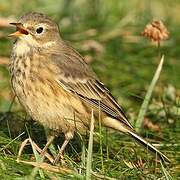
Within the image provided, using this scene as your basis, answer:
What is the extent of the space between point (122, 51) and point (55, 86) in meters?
3.46

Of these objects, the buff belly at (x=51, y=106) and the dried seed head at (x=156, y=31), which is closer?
the buff belly at (x=51, y=106)

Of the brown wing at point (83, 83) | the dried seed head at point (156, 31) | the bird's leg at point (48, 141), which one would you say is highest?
the dried seed head at point (156, 31)

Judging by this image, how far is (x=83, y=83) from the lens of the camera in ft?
24.5

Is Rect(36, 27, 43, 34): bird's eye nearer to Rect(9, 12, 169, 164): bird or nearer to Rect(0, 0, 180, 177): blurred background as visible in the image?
Rect(9, 12, 169, 164): bird

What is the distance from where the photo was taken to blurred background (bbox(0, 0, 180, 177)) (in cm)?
816

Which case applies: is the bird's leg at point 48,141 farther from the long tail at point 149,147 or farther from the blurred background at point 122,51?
the long tail at point 149,147

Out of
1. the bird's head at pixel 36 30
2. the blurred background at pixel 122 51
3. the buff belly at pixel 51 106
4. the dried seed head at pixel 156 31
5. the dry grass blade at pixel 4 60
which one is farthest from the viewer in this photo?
the dry grass blade at pixel 4 60

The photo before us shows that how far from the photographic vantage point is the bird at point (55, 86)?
277 inches

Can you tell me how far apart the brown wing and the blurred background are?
0.43 m

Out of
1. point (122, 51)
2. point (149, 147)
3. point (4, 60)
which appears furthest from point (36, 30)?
point (122, 51)

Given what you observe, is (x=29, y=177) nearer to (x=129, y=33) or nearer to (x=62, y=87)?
(x=62, y=87)

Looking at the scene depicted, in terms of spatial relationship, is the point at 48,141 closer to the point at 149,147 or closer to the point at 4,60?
the point at 149,147

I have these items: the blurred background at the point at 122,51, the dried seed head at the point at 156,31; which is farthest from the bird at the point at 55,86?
the dried seed head at the point at 156,31

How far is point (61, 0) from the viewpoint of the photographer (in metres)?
11.6
